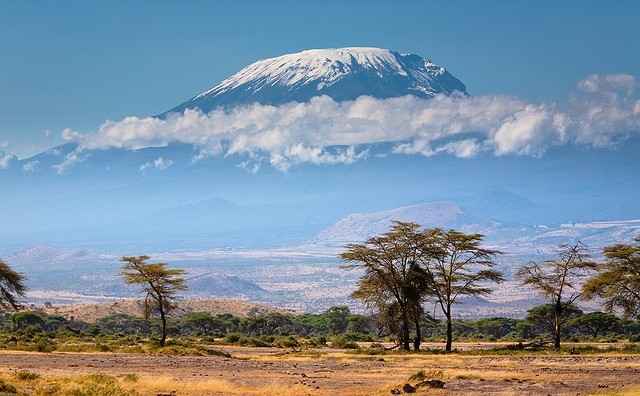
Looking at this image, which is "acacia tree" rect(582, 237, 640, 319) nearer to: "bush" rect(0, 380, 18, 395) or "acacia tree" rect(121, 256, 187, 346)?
"acacia tree" rect(121, 256, 187, 346)

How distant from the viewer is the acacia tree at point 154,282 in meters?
61.2

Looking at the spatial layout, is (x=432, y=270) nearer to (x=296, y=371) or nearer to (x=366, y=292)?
(x=366, y=292)

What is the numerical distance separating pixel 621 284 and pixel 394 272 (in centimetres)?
1461

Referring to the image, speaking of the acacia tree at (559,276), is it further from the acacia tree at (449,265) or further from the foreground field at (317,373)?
the foreground field at (317,373)

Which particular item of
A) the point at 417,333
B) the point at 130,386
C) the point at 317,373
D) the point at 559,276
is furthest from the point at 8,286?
the point at 559,276

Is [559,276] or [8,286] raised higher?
[559,276]

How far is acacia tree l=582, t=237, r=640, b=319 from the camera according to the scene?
52.7 m

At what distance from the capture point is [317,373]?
3791 centimetres

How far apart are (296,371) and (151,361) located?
8648 millimetres

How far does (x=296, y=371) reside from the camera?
3884 cm

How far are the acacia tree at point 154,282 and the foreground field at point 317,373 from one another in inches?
545

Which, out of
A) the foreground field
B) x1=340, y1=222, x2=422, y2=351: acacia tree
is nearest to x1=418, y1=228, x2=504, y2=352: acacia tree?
x1=340, y1=222, x2=422, y2=351: acacia tree

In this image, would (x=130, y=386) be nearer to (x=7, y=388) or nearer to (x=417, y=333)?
(x=7, y=388)

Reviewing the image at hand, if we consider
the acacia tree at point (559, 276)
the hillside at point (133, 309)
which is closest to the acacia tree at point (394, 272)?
the acacia tree at point (559, 276)
